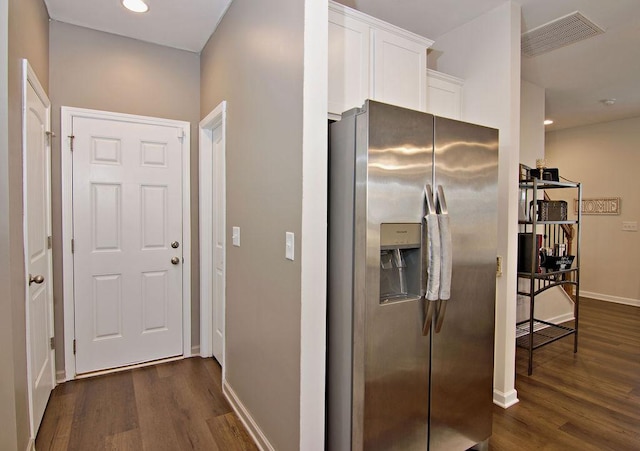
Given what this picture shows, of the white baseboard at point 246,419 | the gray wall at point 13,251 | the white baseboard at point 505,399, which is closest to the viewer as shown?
the gray wall at point 13,251

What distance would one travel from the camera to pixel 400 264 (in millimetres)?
1800

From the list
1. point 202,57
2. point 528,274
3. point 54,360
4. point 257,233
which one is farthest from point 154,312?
point 528,274

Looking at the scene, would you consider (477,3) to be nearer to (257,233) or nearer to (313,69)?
(313,69)

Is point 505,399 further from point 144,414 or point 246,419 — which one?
point 144,414

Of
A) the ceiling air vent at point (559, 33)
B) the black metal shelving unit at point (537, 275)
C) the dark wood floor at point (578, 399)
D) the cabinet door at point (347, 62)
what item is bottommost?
the dark wood floor at point (578, 399)

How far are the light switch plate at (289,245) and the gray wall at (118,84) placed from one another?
5.75ft

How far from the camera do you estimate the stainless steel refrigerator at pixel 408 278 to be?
5.15 feet

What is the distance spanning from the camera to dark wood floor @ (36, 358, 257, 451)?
6.71 ft

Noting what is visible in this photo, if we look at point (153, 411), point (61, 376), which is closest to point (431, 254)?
point (153, 411)

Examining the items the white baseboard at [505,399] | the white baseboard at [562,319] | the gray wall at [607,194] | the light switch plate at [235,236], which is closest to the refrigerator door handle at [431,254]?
the light switch plate at [235,236]

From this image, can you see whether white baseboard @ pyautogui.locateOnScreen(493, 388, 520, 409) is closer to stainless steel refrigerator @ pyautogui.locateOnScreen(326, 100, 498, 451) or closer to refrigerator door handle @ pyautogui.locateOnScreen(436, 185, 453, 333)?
stainless steel refrigerator @ pyautogui.locateOnScreen(326, 100, 498, 451)

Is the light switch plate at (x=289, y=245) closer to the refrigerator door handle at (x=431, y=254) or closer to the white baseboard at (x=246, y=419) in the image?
the refrigerator door handle at (x=431, y=254)

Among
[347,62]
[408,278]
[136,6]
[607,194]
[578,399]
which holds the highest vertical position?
[136,6]

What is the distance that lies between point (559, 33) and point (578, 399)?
2.86 m
